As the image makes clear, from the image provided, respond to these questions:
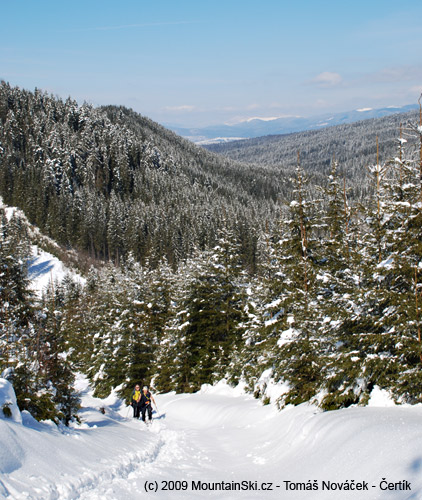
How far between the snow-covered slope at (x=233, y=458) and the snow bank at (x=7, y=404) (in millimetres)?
414

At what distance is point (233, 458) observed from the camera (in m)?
10.4

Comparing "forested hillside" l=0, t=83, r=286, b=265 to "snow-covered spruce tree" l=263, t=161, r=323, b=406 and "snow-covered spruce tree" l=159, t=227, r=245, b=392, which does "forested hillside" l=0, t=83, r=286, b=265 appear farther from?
"snow-covered spruce tree" l=263, t=161, r=323, b=406

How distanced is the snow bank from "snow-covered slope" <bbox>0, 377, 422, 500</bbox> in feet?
1.36

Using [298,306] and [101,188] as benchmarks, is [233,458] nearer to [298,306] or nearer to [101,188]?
[298,306]

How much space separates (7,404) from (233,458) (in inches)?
231

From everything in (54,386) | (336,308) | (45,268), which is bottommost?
(45,268)

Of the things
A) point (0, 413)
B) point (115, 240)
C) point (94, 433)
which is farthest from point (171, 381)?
point (115, 240)

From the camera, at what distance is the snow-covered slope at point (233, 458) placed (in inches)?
240

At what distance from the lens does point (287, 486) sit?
7.30 meters

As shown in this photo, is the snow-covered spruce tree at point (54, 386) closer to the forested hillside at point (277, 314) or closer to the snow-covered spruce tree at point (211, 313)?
the forested hillside at point (277, 314)

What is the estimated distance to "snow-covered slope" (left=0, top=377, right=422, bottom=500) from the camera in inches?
240

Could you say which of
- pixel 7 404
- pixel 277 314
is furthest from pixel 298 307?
pixel 7 404

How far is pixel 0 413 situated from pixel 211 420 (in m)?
10.8

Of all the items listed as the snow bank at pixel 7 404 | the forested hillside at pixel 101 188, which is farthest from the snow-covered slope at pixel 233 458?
the forested hillside at pixel 101 188
